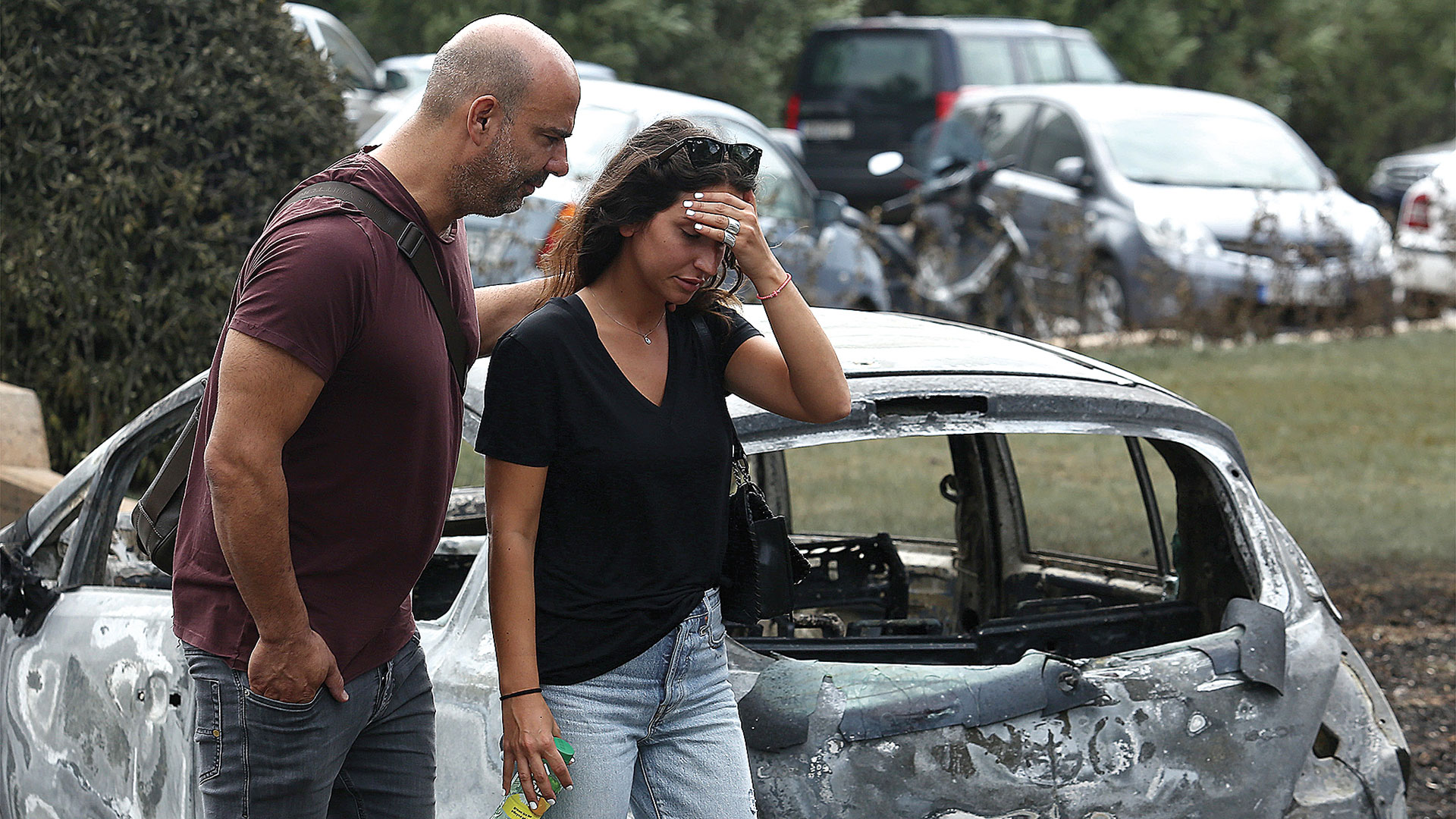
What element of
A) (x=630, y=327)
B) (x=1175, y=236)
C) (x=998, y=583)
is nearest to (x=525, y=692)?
(x=630, y=327)

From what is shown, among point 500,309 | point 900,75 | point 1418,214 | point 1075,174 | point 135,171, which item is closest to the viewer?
point 500,309

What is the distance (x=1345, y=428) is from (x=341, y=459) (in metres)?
7.45

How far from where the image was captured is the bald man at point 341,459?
2.11 m

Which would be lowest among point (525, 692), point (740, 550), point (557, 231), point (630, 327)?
point (525, 692)

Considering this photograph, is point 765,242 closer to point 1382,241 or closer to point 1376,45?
point 1382,241

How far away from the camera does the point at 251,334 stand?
208cm

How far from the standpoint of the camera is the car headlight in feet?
33.3

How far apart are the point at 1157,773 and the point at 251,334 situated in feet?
5.65

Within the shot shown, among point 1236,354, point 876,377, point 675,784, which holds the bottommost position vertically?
point 1236,354

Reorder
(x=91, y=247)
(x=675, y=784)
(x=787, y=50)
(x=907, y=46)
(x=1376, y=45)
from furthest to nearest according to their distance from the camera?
(x=1376, y=45)
(x=787, y=50)
(x=907, y=46)
(x=91, y=247)
(x=675, y=784)

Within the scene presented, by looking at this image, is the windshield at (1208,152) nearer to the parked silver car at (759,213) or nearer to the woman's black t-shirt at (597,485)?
the parked silver car at (759,213)

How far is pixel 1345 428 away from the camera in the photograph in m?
8.55

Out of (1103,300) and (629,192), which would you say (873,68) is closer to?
(1103,300)

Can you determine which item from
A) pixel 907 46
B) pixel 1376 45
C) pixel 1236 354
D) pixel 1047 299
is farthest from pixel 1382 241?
pixel 1376 45
